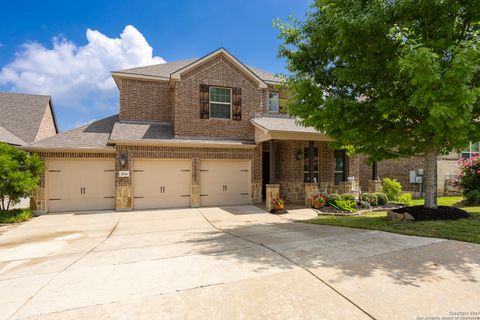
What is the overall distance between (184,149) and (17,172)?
6130mm

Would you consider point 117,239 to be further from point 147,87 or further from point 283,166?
point 283,166

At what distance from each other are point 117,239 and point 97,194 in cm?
578

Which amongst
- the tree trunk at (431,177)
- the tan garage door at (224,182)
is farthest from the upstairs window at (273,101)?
the tree trunk at (431,177)

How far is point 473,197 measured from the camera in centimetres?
1115

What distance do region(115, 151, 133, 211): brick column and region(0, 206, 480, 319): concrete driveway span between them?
4169mm

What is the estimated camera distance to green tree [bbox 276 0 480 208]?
5.36 metres

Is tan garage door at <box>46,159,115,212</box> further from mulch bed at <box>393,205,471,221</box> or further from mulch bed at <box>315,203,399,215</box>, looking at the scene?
mulch bed at <box>393,205,471,221</box>

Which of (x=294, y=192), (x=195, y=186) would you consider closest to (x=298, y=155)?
(x=294, y=192)

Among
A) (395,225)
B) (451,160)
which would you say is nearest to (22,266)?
(395,225)

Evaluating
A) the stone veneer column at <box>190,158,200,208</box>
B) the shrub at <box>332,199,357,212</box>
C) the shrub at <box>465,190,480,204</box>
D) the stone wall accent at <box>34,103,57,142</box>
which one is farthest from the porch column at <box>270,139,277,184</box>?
the stone wall accent at <box>34,103,57,142</box>

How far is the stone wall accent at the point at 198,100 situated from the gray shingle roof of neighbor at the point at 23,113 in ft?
36.1

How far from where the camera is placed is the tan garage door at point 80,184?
10875 mm

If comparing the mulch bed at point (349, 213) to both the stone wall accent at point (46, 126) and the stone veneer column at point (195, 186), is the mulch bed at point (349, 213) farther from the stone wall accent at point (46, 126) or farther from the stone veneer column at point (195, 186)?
the stone wall accent at point (46, 126)

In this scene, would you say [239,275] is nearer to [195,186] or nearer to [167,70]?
[195,186]
